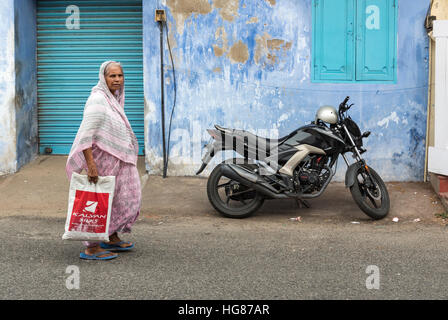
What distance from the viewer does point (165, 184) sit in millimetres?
8570

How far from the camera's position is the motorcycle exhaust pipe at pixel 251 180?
689 centimetres

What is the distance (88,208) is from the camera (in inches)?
198

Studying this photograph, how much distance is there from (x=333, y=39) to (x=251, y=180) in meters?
2.86

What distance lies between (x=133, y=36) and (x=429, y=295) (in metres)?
6.52

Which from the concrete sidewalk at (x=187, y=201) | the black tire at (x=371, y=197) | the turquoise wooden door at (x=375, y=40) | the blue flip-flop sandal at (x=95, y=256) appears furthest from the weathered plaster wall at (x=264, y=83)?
the blue flip-flop sandal at (x=95, y=256)

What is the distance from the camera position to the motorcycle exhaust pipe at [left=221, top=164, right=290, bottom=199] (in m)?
6.89

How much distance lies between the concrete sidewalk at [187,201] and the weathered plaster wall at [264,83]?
0.61m

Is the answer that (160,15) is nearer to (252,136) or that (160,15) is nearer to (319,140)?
(252,136)

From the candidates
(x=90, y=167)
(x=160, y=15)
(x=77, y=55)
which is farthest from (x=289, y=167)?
(x=77, y=55)

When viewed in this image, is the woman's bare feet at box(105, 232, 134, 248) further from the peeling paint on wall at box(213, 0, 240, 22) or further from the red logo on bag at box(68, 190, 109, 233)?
the peeling paint on wall at box(213, 0, 240, 22)

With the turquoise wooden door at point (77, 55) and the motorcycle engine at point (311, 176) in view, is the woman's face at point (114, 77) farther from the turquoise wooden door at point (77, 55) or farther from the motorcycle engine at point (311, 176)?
the turquoise wooden door at point (77, 55)

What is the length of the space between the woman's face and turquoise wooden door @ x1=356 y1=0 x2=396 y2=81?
175 inches

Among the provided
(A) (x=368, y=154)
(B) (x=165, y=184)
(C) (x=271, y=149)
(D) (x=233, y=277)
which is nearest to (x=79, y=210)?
(D) (x=233, y=277)
